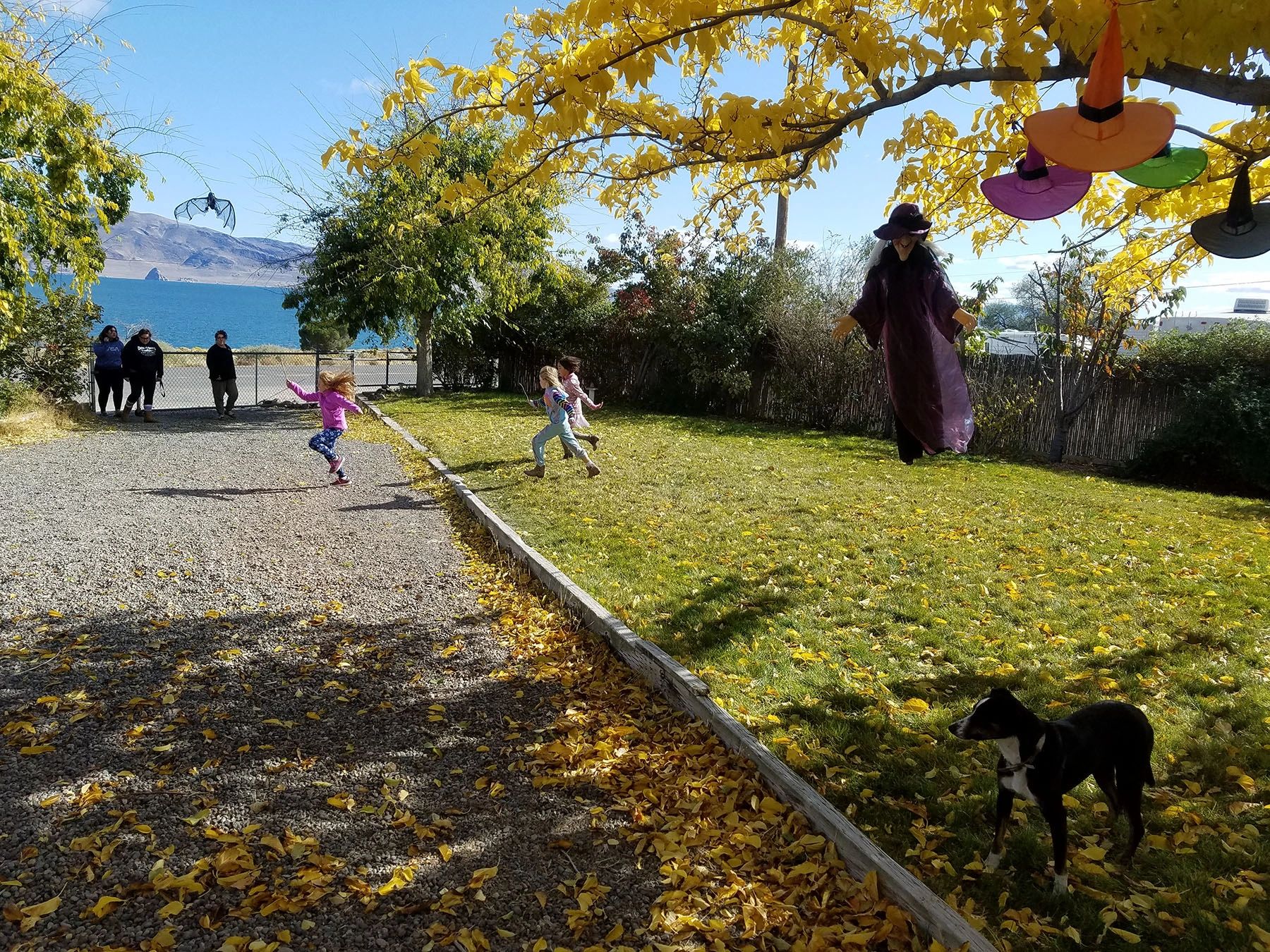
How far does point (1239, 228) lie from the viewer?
3564 mm

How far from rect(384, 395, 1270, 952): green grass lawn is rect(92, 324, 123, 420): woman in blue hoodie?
29.8ft

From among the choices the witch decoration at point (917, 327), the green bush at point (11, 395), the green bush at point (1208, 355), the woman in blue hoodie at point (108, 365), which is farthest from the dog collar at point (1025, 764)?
the woman in blue hoodie at point (108, 365)

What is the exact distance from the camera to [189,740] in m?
3.88

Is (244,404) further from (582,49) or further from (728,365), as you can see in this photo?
(582,49)

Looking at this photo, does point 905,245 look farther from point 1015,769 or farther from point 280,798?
point 280,798

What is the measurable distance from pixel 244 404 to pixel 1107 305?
19046 millimetres

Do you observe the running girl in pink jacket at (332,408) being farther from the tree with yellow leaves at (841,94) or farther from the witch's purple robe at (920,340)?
the witch's purple robe at (920,340)

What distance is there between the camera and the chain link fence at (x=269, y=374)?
2002 cm

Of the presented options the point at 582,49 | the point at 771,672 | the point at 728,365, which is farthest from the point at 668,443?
the point at 582,49

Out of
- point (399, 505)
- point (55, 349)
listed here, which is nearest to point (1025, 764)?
point (399, 505)

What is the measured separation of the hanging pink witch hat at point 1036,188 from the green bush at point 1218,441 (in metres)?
9.69

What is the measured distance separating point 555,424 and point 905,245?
22.6ft

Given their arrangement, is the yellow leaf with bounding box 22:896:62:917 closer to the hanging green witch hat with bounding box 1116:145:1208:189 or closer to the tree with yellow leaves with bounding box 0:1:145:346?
the hanging green witch hat with bounding box 1116:145:1208:189

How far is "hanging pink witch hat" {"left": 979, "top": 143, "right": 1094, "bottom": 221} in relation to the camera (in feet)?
11.6
